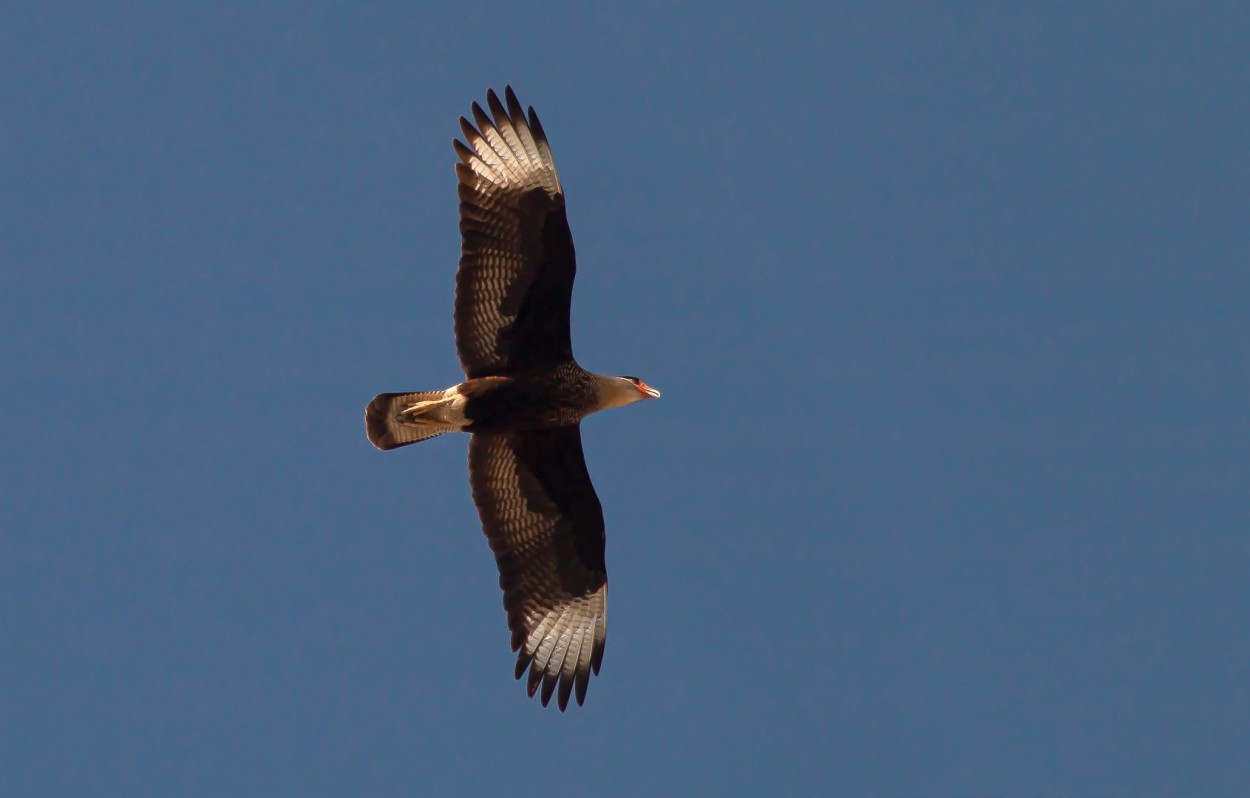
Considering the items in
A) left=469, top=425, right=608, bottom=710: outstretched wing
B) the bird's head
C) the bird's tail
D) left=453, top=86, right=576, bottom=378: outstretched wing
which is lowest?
left=469, top=425, right=608, bottom=710: outstretched wing

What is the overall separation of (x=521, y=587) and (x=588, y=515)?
2.53ft

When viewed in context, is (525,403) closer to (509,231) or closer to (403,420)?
(403,420)

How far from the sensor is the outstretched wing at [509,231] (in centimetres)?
1338

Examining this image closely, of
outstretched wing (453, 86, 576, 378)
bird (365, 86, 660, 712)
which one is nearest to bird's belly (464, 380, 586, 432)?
bird (365, 86, 660, 712)

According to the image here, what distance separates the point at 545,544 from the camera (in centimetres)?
1431

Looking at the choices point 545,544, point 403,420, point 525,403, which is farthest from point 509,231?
point 545,544

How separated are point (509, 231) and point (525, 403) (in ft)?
4.29

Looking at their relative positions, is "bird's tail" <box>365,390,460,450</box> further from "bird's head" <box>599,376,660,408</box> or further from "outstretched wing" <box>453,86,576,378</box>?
"bird's head" <box>599,376,660,408</box>

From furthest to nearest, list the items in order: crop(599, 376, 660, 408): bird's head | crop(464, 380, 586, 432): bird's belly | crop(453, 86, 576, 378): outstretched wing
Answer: crop(599, 376, 660, 408): bird's head < crop(464, 380, 586, 432): bird's belly < crop(453, 86, 576, 378): outstretched wing

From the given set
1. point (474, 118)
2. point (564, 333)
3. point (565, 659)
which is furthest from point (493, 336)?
point (565, 659)

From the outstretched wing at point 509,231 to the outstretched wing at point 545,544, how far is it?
104 cm

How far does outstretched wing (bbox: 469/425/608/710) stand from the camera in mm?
14180

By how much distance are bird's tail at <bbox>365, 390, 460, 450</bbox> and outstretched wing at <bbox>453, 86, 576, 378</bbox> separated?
62 cm

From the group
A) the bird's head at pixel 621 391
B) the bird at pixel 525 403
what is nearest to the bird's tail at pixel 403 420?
the bird at pixel 525 403
